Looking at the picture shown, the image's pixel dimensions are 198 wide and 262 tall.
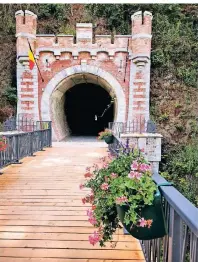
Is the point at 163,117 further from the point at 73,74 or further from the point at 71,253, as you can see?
the point at 71,253

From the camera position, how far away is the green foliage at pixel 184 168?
39.5 feet

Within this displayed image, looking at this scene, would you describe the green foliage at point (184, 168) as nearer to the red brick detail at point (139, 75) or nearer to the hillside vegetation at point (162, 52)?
the hillside vegetation at point (162, 52)

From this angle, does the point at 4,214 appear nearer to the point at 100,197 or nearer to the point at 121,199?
the point at 100,197

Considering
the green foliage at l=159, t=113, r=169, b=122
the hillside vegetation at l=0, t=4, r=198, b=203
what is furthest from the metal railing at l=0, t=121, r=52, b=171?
the green foliage at l=159, t=113, r=169, b=122

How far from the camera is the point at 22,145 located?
7.94 metres

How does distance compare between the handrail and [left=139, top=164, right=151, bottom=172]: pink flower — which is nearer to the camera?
the handrail

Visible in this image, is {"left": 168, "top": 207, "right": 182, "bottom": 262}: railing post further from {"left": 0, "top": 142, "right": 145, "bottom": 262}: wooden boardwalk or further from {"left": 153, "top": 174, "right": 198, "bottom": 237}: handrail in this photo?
{"left": 0, "top": 142, "right": 145, "bottom": 262}: wooden boardwalk

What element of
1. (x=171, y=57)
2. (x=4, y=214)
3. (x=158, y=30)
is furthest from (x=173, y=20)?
(x=4, y=214)

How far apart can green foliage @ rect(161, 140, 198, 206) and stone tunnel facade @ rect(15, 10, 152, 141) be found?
242cm

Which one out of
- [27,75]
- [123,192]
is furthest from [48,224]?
[27,75]

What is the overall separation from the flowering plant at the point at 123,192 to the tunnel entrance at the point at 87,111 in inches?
714

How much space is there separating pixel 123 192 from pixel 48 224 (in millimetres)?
1847

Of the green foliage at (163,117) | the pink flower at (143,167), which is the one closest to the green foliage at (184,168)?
the green foliage at (163,117)

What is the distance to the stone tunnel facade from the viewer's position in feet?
44.5
